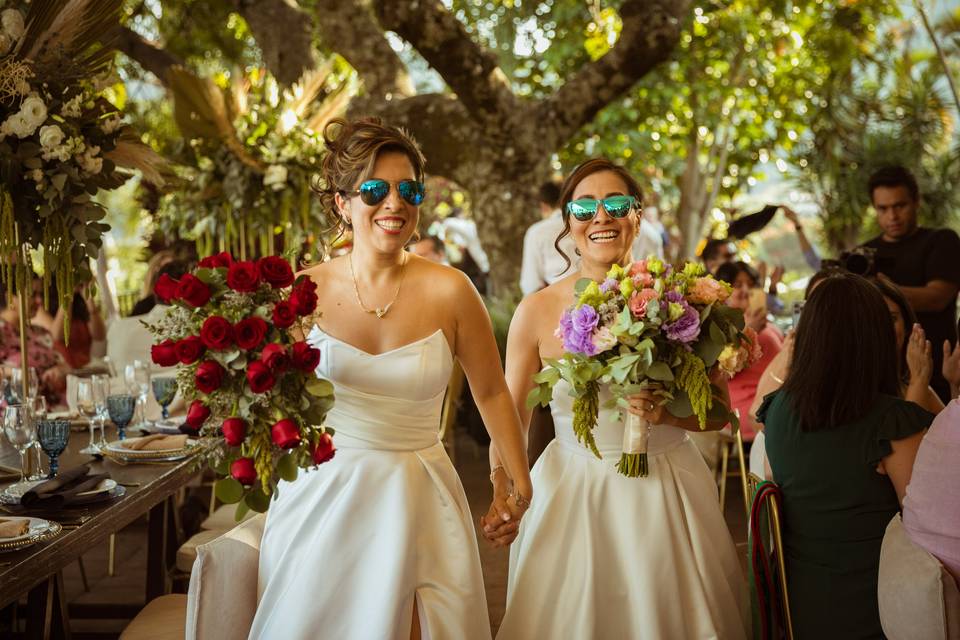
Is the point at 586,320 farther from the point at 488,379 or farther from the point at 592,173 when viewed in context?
the point at 592,173

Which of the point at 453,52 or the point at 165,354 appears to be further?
the point at 453,52

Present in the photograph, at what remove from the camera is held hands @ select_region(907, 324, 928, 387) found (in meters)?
3.74

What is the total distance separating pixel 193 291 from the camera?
2.37 metres

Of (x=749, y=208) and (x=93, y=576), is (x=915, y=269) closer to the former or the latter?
(x=93, y=576)

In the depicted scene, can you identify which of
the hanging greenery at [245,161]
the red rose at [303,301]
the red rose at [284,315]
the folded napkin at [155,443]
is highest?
the hanging greenery at [245,161]

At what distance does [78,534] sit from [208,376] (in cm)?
86

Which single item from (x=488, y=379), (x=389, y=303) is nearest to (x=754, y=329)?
(x=488, y=379)

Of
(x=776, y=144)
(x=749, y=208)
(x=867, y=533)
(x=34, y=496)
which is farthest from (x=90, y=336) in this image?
(x=749, y=208)

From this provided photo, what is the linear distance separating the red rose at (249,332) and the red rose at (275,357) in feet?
0.10

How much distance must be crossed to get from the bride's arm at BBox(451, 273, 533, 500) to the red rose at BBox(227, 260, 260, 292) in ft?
2.48

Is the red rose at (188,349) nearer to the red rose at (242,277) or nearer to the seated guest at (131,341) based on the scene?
the red rose at (242,277)

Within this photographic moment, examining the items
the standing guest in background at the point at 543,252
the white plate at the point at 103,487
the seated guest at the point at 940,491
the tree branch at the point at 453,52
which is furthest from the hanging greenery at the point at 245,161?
the seated guest at the point at 940,491

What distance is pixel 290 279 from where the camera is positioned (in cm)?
247

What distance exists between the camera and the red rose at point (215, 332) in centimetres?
232
